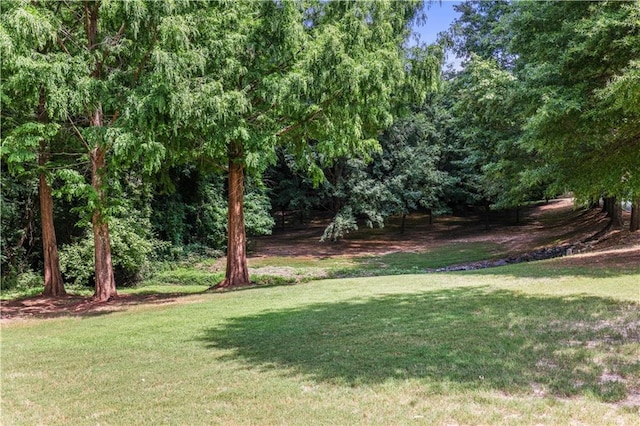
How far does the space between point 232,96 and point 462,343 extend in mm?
7758

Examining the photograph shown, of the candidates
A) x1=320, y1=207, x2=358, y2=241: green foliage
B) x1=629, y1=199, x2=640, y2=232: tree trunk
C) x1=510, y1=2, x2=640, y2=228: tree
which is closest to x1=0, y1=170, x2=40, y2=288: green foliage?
x1=320, y1=207, x2=358, y2=241: green foliage

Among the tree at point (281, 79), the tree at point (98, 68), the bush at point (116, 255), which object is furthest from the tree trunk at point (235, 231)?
the bush at point (116, 255)

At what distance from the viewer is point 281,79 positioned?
41.3 feet

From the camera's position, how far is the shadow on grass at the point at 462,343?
5094 mm

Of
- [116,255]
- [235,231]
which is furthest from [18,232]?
[235,231]

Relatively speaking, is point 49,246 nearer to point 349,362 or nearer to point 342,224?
point 349,362

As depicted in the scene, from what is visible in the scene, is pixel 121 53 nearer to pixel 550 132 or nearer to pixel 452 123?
pixel 550 132

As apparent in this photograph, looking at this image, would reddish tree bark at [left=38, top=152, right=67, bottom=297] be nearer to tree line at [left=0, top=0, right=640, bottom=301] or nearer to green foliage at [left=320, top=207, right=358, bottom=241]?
tree line at [left=0, top=0, right=640, bottom=301]

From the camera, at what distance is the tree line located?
10.4 m

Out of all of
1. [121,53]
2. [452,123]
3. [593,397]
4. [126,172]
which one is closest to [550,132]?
[593,397]

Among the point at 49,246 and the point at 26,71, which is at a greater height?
the point at 26,71

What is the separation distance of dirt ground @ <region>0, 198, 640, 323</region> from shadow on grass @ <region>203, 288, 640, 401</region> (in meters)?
5.73

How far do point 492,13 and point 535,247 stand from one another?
1642 cm

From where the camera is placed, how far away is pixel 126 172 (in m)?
19.4
